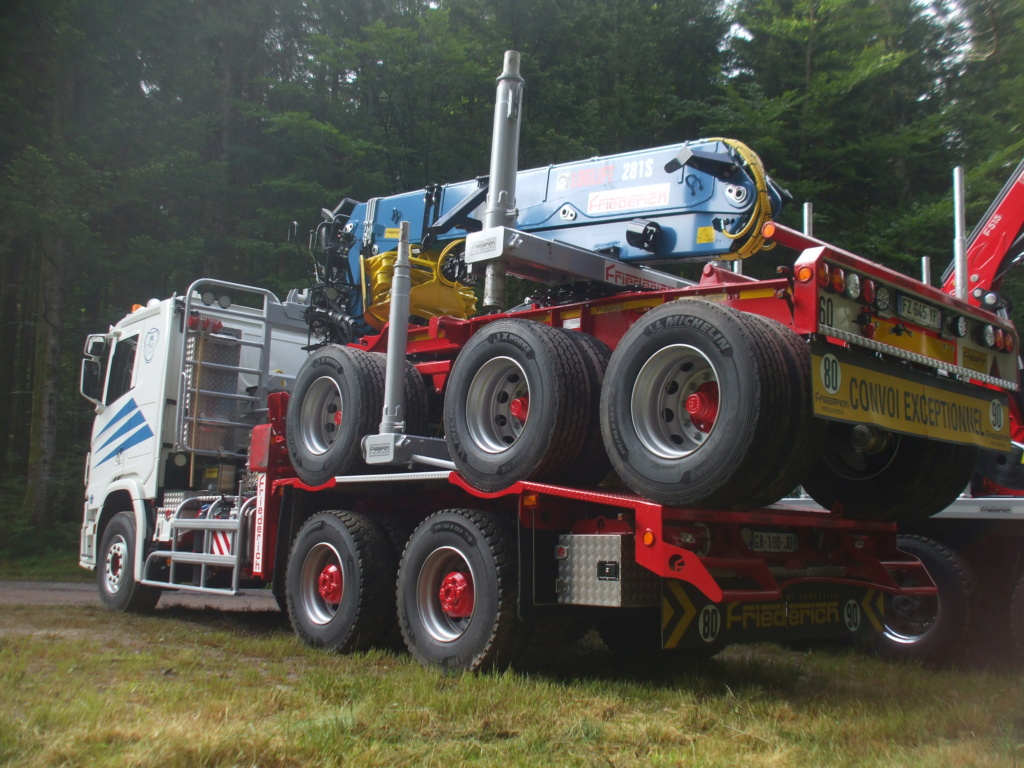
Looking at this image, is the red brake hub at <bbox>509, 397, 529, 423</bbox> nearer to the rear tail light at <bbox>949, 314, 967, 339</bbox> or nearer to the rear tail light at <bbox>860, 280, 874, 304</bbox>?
the rear tail light at <bbox>860, 280, 874, 304</bbox>

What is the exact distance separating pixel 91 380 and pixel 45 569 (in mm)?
7534

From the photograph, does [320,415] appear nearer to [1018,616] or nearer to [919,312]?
[919,312]

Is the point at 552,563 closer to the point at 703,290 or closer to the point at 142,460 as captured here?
the point at 703,290

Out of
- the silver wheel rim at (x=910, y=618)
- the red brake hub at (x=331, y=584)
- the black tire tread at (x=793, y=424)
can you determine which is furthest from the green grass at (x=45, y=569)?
the black tire tread at (x=793, y=424)

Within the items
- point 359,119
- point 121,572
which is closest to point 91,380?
point 121,572

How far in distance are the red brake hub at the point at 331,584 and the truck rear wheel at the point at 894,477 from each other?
130 inches

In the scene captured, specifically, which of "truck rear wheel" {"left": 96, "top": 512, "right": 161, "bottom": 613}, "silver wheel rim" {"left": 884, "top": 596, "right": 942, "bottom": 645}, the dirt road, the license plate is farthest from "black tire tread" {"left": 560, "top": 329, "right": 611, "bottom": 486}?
"truck rear wheel" {"left": 96, "top": 512, "right": 161, "bottom": 613}

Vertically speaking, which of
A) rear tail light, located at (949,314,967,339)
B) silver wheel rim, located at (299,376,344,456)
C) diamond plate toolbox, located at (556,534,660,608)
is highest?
rear tail light, located at (949,314,967,339)

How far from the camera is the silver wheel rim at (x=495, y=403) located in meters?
6.21

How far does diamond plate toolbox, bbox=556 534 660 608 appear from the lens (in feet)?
17.4


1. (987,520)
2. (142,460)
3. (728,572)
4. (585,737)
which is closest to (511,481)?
(728,572)

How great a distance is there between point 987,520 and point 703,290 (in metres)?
3.55

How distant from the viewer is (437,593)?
20.9 feet

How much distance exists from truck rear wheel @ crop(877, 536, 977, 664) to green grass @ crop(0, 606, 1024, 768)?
55 centimetres
